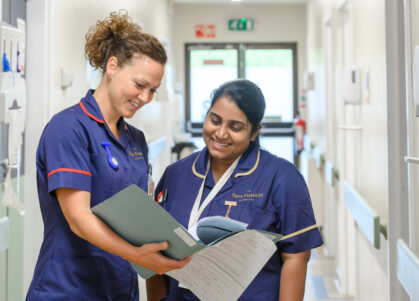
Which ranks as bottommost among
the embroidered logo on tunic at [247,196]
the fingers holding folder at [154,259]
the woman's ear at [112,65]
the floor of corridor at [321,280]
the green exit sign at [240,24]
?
the floor of corridor at [321,280]

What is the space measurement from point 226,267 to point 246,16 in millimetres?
7079

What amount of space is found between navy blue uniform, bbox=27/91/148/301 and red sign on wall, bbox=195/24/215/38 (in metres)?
6.67

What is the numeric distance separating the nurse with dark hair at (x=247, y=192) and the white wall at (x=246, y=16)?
21.2 ft

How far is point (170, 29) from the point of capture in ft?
24.4

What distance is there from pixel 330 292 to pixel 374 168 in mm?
1681

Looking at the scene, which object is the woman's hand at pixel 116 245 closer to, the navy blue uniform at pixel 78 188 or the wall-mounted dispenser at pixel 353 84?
the navy blue uniform at pixel 78 188

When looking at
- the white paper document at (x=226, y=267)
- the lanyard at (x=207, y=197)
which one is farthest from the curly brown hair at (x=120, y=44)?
the white paper document at (x=226, y=267)

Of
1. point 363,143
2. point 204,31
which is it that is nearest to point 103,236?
point 363,143

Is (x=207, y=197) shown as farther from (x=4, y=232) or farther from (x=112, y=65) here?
(x=4, y=232)

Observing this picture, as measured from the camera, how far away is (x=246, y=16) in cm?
808

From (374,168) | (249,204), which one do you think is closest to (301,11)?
(374,168)

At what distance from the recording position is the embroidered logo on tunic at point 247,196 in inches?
60.9

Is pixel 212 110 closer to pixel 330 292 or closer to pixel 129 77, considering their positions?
pixel 129 77

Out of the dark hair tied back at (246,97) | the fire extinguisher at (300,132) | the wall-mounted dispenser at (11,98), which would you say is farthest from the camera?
the fire extinguisher at (300,132)
